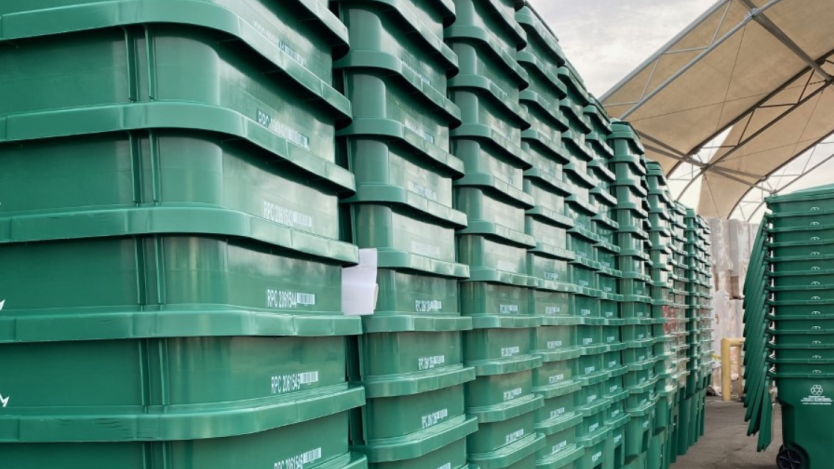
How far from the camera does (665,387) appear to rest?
33.1ft

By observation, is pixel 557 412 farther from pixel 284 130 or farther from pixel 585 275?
pixel 284 130

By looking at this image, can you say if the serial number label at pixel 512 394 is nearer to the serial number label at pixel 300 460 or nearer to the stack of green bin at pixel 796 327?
the serial number label at pixel 300 460

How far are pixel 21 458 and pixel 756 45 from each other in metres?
23.8

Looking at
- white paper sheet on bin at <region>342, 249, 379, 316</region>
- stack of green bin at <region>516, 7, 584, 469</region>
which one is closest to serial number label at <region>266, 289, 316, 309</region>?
white paper sheet on bin at <region>342, 249, 379, 316</region>

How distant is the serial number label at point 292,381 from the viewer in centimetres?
240

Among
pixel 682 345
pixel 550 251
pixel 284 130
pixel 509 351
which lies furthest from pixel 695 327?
pixel 284 130

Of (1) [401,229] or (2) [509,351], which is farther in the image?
(2) [509,351]

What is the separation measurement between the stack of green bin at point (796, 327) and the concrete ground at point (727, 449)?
1.19m

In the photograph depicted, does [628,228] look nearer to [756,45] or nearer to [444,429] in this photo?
[444,429]

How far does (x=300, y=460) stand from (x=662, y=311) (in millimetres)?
8530

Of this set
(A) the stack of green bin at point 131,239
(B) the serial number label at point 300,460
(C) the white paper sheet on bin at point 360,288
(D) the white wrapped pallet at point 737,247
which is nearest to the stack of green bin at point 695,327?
(D) the white wrapped pallet at point 737,247

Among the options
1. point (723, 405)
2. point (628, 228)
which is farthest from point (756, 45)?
point (628, 228)

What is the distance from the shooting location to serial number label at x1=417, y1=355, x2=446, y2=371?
3471 mm

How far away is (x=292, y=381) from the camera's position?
8.23ft
